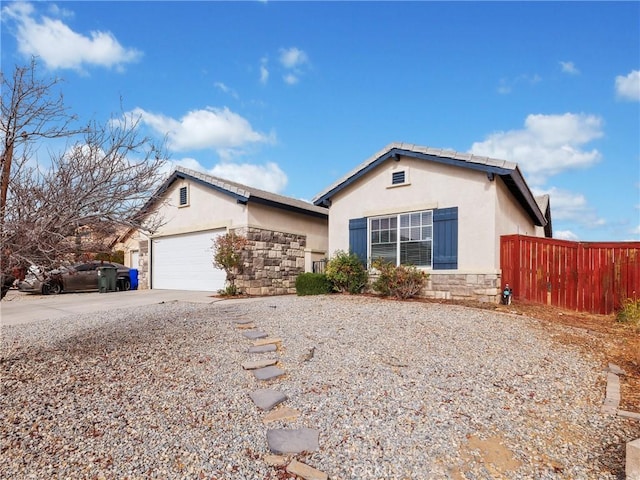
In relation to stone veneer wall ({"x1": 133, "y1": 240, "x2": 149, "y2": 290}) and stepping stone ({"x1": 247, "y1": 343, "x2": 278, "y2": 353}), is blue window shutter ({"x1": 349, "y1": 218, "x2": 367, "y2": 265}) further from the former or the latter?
stone veneer wall ({"x1": 133, "y1": 240, "x2": 149, "y2": 290})

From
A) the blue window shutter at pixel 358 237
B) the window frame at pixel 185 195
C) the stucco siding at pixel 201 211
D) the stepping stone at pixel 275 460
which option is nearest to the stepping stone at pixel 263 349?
the stepping stone at pixel 275 460

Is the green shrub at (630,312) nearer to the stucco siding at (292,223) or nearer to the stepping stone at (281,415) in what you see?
the stepping stone at (281,415)

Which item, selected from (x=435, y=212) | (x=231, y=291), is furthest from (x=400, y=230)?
(x=231, y=291)

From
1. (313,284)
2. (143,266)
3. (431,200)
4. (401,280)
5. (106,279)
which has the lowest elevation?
(106,279)

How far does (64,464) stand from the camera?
247cm

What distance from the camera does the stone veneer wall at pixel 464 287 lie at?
9.41m

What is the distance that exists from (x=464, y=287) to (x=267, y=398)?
7643 millimetres

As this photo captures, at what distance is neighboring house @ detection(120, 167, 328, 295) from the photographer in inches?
502

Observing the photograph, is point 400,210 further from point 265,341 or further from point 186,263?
point 186,263

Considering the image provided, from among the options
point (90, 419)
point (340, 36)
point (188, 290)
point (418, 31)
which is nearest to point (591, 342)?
point (90, 419)

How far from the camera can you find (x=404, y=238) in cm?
1079

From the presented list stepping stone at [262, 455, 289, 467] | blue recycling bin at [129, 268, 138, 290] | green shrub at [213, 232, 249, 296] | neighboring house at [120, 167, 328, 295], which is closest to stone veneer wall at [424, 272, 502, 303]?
neighboring house at [120, 167, 328, 295]

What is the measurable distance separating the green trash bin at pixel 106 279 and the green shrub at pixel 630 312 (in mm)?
16989

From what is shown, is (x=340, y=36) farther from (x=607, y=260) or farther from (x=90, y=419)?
(x=90, y=419)
